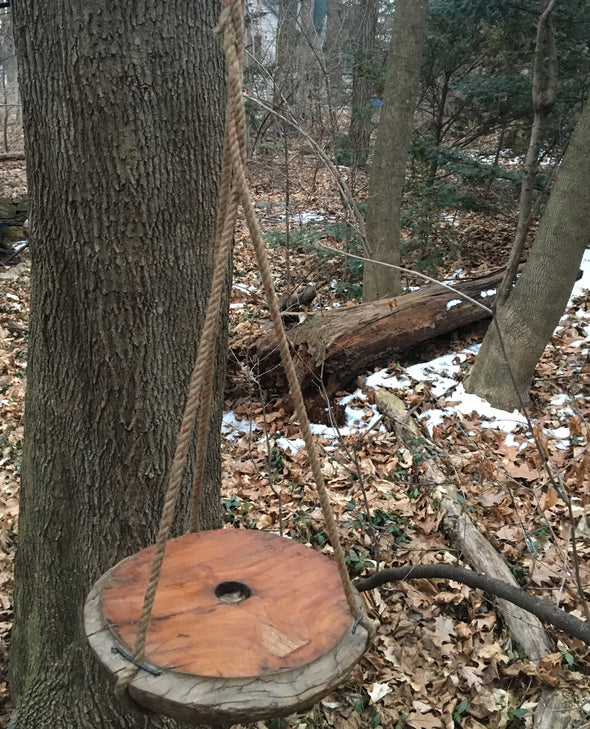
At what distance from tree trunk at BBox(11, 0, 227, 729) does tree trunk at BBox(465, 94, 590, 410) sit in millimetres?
3424

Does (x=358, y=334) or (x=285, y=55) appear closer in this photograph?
(x=358, y=334)

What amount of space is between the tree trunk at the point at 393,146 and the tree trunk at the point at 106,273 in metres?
4.96

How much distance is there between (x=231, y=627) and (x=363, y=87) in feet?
32.9

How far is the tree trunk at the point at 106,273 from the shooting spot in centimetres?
205

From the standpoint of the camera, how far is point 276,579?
6.23 feet

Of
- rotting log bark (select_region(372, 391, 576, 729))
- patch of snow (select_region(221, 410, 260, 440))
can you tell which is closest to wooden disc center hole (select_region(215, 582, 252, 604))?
rotting log bark (select_region(372, 391, 576, 729))

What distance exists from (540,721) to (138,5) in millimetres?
3385

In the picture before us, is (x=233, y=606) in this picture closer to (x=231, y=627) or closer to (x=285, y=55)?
(x=231, y=627)

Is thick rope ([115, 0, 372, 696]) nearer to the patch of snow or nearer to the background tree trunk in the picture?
the patch of snow

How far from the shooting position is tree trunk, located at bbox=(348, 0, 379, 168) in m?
8.92

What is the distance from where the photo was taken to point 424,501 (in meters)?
4.18

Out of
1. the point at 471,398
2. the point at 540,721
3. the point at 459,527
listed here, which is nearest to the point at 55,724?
the point at 540,721

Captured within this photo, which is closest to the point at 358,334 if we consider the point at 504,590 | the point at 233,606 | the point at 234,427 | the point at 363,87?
the point at 234,427

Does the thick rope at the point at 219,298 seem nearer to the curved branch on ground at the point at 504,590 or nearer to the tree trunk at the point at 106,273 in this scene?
the tree trunk at the point at 106,273
